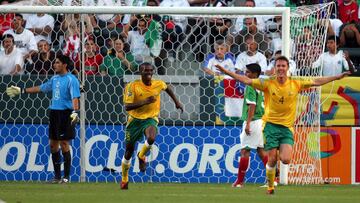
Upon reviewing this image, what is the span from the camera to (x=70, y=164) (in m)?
18.1

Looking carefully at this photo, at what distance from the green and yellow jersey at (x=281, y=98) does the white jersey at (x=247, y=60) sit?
4.37m

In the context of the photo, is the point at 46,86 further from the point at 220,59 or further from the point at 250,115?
the point at 250,115

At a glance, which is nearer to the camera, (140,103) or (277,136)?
(277,136)

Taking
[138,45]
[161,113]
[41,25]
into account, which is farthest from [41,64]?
[161,113]

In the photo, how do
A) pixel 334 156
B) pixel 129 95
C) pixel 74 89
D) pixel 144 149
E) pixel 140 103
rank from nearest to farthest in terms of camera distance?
pixel 140 103, pixel 129 95, pixel 144 149, pixel 74 89, pixel 334 156

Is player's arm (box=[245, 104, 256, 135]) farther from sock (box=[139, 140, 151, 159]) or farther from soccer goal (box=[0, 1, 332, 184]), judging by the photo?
soccer goal (box=[0, 1, 332, 184])

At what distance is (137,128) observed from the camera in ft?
53.0

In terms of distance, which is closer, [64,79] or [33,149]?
[64,79]

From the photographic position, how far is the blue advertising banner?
18.9 m

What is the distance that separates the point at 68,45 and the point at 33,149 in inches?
78.9

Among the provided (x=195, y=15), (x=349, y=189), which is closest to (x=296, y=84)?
(x=349, y=189)

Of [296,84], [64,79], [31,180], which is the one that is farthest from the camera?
[31,180]

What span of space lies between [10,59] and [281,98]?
6.40m

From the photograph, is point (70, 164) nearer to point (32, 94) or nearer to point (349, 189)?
point (32, 94)
